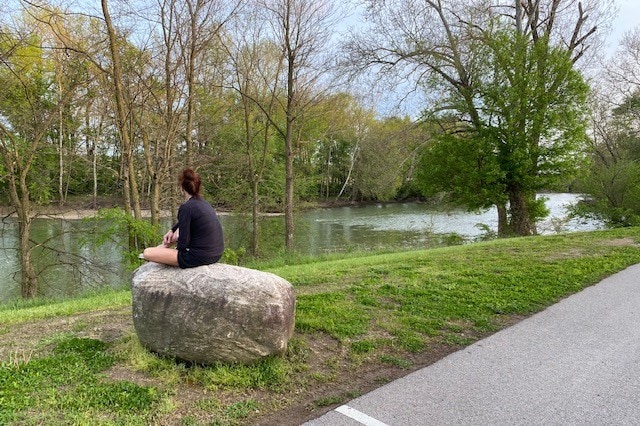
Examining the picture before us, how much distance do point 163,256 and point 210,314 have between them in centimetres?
78

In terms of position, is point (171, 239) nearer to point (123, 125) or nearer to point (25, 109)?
point (123, 125)

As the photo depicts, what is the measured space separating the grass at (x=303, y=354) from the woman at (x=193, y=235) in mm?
867

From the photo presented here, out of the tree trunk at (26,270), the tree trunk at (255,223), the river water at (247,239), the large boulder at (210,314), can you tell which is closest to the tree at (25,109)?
the tree trunk at (26,270)

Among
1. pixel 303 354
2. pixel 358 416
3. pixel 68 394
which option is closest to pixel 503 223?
pixel 303 354

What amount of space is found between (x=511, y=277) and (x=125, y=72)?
10.8 metres

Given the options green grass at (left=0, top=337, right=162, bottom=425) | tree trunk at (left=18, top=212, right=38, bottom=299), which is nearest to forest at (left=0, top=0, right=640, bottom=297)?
tree trunk at (left=18, top=212, right=38, bottom=299)

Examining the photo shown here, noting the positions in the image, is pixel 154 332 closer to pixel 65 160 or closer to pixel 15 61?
pixel 15 61

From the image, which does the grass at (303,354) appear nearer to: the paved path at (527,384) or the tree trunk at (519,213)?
the paved path at (527,384)

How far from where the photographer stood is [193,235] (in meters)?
4.01

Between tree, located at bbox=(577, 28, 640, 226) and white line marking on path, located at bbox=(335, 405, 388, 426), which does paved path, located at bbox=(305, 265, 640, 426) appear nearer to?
white line marking on path, located at bbox=(335, 405, 388, 426)

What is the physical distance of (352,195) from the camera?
50.7 meters

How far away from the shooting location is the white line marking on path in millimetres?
3076

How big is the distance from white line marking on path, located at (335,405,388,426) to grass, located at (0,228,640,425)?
0.14 meters

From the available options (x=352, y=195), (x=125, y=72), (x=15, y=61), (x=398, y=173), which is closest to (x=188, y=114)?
(x=125, y=72)
